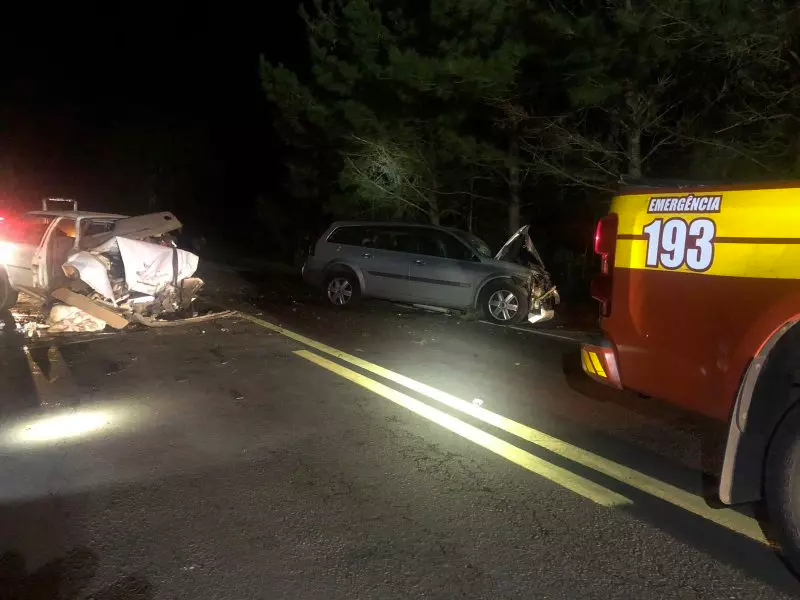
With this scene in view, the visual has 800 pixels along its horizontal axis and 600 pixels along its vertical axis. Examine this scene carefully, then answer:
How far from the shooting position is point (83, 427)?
564 cm

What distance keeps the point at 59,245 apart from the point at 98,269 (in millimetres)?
1045

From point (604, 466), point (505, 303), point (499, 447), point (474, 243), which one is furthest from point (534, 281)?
point (604, 466)

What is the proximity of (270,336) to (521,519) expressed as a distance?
6250 mm

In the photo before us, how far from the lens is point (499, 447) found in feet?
17.2

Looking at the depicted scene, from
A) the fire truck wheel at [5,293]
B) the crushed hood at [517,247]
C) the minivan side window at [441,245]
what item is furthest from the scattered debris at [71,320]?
the crushed hood at [517,247]

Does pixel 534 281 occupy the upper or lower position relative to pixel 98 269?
lower

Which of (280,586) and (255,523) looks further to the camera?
(255,523)

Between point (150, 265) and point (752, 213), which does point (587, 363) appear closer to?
point (752, 213)

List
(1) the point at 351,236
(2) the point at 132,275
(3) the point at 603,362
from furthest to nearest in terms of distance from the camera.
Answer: (1) the point at 351,236
(2) the point at 132,275
(3) the point at 603,362

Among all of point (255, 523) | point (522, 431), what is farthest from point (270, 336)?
point (255, 523)

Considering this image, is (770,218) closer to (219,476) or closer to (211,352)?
(219,476)

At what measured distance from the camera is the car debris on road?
9.94 meters

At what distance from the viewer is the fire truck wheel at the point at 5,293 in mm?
10641

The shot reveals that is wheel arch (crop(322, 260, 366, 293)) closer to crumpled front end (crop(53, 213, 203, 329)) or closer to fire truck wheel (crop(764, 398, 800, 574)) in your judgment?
crumpled front end (crop(53, 213, 203, 329))
